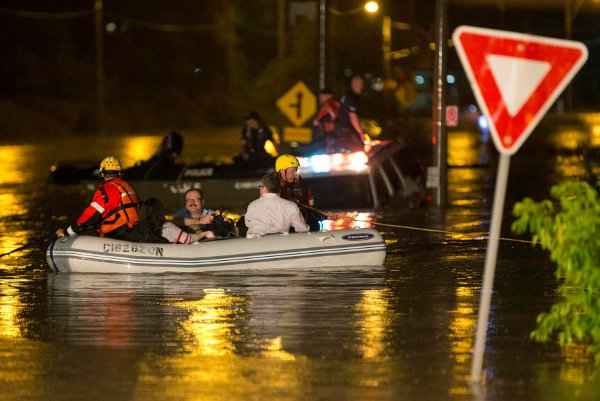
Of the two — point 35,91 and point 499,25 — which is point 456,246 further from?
point 499,25

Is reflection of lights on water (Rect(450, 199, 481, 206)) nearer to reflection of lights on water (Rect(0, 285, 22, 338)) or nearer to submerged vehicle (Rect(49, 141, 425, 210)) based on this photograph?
submerged vehicle (Rect(49, 141, 425, 210))

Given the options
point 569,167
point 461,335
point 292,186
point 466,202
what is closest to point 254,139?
point 466,202

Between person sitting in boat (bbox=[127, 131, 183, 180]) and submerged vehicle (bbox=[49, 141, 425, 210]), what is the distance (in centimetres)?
2

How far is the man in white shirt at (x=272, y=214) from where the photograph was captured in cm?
1513

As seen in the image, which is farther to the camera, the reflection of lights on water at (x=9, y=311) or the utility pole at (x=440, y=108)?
the utility pole at (x=440, y=108)

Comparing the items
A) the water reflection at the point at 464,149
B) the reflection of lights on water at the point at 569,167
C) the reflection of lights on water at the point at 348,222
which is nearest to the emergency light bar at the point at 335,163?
the reflection of lights on water at the point at 348,222

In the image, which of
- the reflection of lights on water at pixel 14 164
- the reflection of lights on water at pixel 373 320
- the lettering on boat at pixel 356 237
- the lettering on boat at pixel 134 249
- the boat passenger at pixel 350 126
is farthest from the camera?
the reflection of lights on water at pixel 14 164

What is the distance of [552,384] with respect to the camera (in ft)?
30.2

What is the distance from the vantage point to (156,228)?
15.1 m

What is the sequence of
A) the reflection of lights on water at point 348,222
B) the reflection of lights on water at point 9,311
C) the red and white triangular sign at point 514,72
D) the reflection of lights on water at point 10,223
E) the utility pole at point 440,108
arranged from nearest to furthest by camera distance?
the red and white triangular sign at point 514,72
the reflection of lights on water at point 9,311
the reflection of lights on water at point 348,222
the reflection of lights on water at point 10,223
the utility pole at point 440,108

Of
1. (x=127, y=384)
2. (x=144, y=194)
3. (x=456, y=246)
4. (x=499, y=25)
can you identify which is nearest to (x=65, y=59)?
(x=499, y=25)

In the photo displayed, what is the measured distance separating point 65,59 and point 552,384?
243ft

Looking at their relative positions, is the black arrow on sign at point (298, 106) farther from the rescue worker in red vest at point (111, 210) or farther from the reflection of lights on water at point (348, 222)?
the rescue worker in red vest at point (111, 210)

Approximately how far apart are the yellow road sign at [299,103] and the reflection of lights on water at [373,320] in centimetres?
1530
